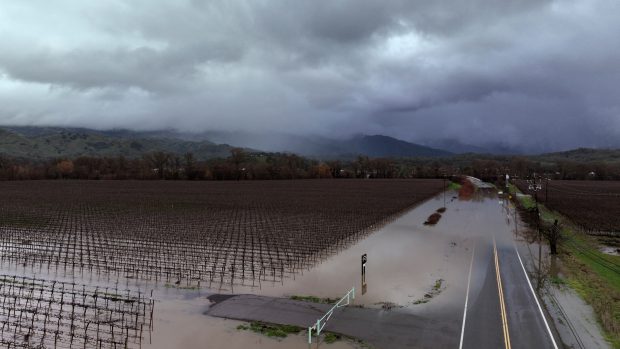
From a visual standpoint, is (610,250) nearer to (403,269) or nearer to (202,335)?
(403,269)

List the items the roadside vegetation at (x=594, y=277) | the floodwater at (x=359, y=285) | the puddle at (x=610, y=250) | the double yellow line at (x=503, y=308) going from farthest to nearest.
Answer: the puddle at (x=610, y=250) < the roadside vegetation at (x=594, y=277) < the floodwater at (x=359, y=285) < the double yellow line at (x=503, y=308)

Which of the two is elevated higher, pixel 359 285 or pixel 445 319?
pixel 445 319

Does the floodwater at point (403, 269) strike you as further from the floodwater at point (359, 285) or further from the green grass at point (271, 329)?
the green grass at point (271, 329)

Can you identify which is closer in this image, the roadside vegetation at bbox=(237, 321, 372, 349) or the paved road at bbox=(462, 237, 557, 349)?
the roadside vegetation at bbox=(237, 321, 372, 349)

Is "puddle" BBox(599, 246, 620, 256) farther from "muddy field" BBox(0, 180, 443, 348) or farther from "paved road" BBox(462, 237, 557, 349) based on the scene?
"muddy field" BBox(0, 180, 443, 348)

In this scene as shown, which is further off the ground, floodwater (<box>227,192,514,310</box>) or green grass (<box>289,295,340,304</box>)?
green grass (<box>289,295,340,304</box>)

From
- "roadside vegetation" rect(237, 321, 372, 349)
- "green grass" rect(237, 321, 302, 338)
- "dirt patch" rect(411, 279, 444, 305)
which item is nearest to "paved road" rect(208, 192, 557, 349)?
"roadside vegetation" rect(237, 321, 372, 349)

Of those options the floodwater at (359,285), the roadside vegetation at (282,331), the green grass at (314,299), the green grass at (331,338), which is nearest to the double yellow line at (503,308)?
the floodwater at (359,285)

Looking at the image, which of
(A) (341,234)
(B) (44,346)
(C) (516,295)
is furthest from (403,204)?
(B) (44,346)

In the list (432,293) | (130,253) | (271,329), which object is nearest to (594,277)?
(432,293)
